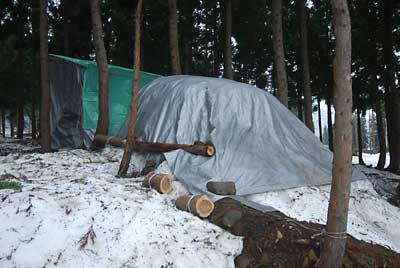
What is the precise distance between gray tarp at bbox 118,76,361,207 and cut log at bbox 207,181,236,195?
115 millimetres

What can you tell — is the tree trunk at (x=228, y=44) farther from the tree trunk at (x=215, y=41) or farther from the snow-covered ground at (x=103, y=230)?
the snow-covered ground at (x=103, y=230)

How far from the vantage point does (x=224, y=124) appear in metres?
7.23

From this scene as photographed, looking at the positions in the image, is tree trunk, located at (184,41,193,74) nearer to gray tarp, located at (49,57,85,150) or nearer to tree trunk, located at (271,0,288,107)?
gray tarp, located at (49,57,85,150)

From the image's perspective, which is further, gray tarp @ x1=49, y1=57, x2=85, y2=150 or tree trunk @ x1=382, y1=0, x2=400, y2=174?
tree trunk @ x1=382, y1=0, x2=400, y2=174

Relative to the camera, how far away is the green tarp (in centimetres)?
1016

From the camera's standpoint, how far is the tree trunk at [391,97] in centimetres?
1248

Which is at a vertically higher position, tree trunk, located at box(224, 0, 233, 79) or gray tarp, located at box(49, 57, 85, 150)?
tree trunk, located at box(224, 0, 233, 79)

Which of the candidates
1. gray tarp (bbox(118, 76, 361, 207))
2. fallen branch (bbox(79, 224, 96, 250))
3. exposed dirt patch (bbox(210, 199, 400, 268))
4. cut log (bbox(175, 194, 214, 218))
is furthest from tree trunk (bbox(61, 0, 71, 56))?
fallen branch (bbox(79, 224, 96, 250))

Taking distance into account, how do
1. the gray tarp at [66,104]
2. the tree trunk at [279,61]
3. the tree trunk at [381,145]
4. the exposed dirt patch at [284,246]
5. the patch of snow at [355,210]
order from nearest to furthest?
1. the exposed dirt patch at [284,246]
2. the patch of snow at [355,210]
3. the tree trunk at [279,61]
4. the gray tarp at [66,104]
5. the tree trunk at [381,145]

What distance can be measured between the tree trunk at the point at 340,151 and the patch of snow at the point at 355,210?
1421 millimetres

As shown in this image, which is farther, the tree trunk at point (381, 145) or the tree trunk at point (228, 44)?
the tree trunk at point (381, 145)

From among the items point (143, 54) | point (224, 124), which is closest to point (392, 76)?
point (224, 124)

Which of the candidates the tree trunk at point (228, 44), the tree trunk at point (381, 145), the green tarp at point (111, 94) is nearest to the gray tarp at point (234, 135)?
the green tarp at point (111, 94)

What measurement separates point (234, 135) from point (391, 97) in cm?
797
